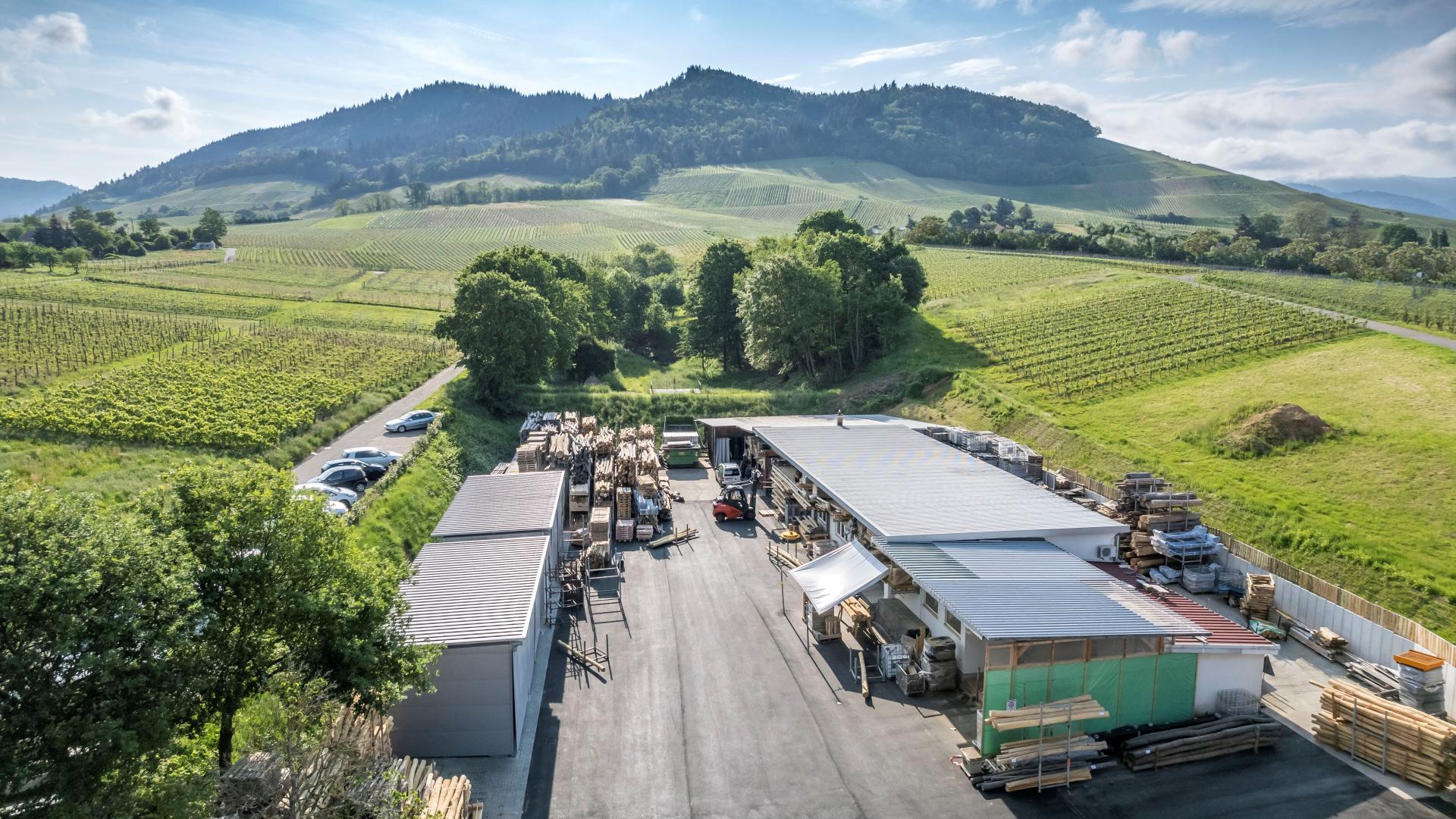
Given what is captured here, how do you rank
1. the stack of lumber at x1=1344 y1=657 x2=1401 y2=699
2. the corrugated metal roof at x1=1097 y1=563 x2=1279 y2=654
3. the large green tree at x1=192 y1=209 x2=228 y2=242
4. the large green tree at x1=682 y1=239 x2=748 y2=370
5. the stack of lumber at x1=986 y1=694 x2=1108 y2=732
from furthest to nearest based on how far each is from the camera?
the large green tree at x1=192 y1=209 x2=228 y2=242, the large green tree at x1=682 y1=239 x2=748 y2=370, the stack of lumber at x1=1344 y1=657 x2=1401 y2=699, the corrugated metal roof at x1=1097 y1=563 x2=1279 y2=654, the stack of lumber at x1=986 y1=694 x2=1108 y2=732

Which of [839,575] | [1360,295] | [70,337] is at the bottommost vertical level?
[839,575]

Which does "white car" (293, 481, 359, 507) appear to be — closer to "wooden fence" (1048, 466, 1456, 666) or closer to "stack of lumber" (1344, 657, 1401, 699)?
"wooden fence" (1048, 466, 1456, 666)

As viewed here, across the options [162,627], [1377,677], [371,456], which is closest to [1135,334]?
[1377,677]

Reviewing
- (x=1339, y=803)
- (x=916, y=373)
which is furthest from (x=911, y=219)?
(x=1339, y=803)

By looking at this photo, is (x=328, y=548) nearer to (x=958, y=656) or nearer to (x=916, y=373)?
(x=958, y=656)

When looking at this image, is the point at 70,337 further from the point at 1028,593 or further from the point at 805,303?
the point at 1028,593

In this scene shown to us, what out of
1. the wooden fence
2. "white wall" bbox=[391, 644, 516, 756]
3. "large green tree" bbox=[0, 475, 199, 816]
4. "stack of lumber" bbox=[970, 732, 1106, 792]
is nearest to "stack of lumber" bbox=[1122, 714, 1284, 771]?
"stack of lumber" bbox=[970, 732, 1106, 792]
